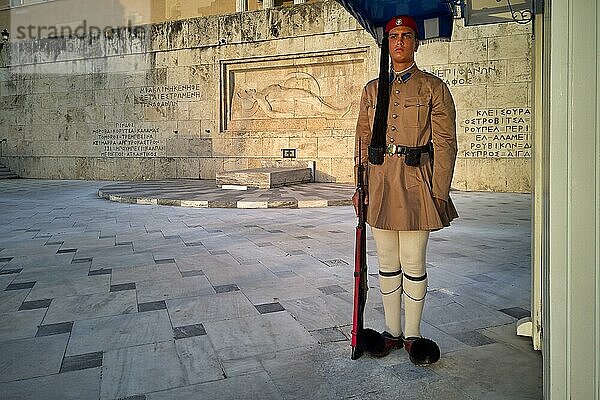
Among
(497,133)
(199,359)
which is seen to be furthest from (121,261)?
(497,133)

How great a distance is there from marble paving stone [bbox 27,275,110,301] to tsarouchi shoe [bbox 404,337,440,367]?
2.70m

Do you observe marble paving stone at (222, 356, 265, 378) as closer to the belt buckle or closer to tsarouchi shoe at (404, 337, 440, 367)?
tsarouchi shoe at (404, 337, 440, 367)

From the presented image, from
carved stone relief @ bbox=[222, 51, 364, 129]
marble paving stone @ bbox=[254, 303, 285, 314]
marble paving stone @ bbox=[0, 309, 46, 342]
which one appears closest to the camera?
marble paving stone @ bbox=[0, 309, 46, 342]

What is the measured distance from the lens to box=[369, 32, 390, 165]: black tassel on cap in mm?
2848

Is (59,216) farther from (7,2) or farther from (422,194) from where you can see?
(7,2)

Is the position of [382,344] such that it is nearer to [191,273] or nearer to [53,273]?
[191,273]

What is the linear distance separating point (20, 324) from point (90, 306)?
1.68ft

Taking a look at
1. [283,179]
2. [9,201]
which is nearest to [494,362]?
[283,179]

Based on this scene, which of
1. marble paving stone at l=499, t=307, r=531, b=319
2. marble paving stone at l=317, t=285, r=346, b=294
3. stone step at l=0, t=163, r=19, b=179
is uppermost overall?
stone step at l=0, t=163, r=19, b=179

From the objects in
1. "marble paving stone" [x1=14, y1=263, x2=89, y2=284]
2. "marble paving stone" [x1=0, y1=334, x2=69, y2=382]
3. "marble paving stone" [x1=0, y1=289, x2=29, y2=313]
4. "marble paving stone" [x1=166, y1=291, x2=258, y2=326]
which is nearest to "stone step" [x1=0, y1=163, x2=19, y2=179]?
"marble paving stone" [x1=14, y1=263, x2=89, y2=284]

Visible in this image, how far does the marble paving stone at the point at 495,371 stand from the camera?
8.41 ft

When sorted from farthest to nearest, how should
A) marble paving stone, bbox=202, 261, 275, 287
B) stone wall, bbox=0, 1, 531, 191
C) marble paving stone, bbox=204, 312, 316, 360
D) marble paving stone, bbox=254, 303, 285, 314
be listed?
stone wall, bbox=0, 1, 531, 191 < marble paving stone, bbox=202, 261, 275, 287 < marble paving stone, bbox=254, 303, 285, 314 < marble paving stone, bbox=204, 312, 316, 360

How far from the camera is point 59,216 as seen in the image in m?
9.23

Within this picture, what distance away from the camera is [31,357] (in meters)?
3.03
